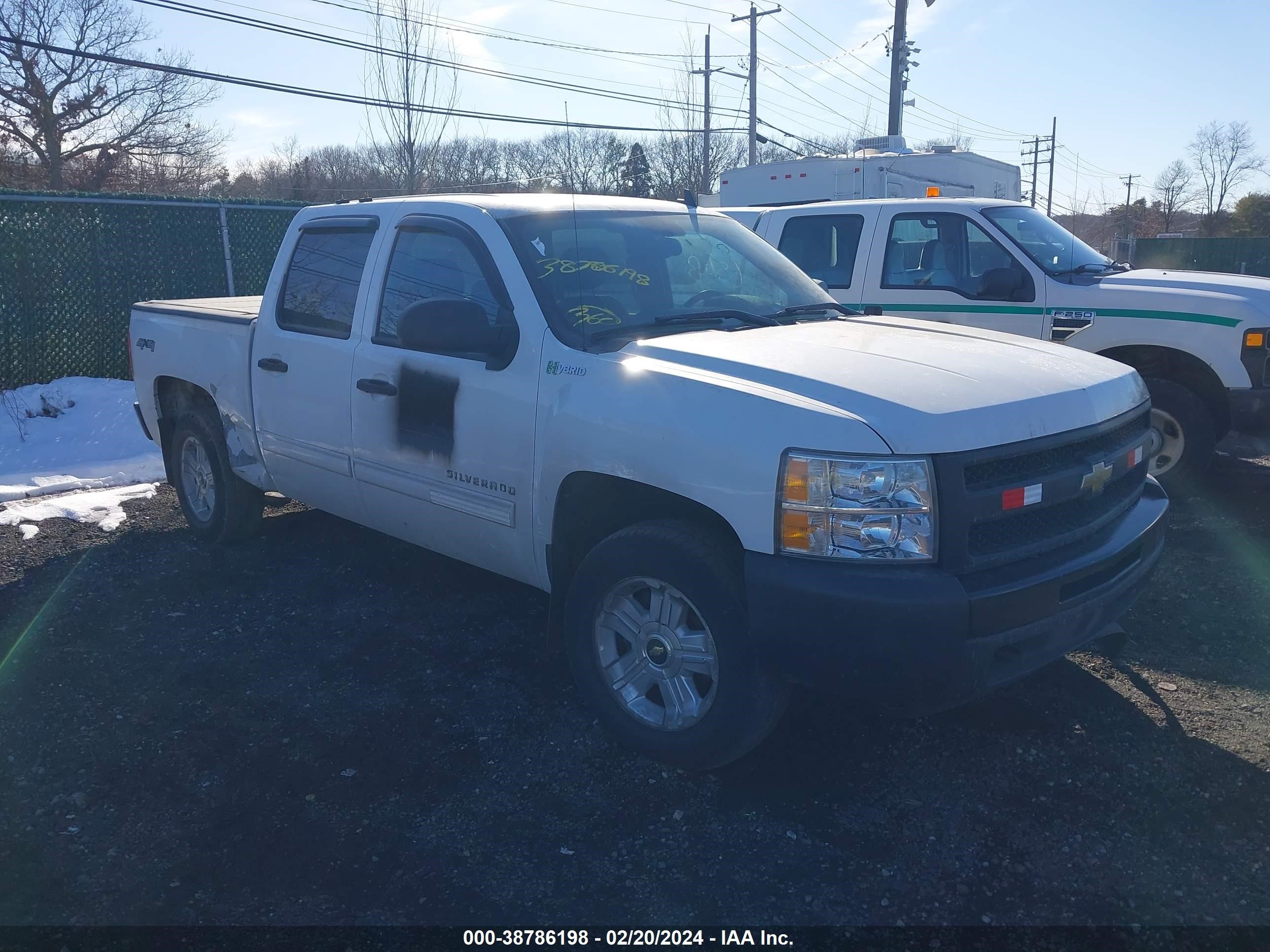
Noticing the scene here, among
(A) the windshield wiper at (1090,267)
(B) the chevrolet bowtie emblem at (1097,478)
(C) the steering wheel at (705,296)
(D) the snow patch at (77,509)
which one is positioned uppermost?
(A) the windshield wiper at (1090,267)

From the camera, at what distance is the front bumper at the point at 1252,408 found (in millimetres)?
6469

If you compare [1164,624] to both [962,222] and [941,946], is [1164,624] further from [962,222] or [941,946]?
[962,222]

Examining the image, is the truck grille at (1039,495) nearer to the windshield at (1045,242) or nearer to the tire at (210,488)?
the windshield at (1045,242)

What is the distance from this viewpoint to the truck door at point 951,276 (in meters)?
7.07

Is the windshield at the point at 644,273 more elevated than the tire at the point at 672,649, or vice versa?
the windshield at the point at 644,273

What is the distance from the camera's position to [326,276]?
4.97m

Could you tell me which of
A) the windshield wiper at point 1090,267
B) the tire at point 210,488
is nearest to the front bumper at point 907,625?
the tire at point 210,488

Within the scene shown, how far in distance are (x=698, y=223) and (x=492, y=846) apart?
2.95 meters

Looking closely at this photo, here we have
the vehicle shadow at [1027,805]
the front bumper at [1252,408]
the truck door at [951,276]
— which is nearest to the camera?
the vehicle shadow at [1027,805]

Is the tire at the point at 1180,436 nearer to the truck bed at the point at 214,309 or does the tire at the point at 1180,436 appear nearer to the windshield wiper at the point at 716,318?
the windshield wiper at the point at 716,318

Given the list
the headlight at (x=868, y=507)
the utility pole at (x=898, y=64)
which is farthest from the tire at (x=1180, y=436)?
the utility pole at (x=898, y=64)

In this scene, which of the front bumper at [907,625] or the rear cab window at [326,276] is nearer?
the front bumper at [907,625]

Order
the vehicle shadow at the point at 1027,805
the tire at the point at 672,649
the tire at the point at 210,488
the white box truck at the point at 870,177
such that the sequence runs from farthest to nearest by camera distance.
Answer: the white box truck at the point at 870,177, the tire at the point at 210,488, the tire at the point at 672,649, the vehicle shadow at the point at 1027,805

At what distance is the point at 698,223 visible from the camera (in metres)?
4.69
